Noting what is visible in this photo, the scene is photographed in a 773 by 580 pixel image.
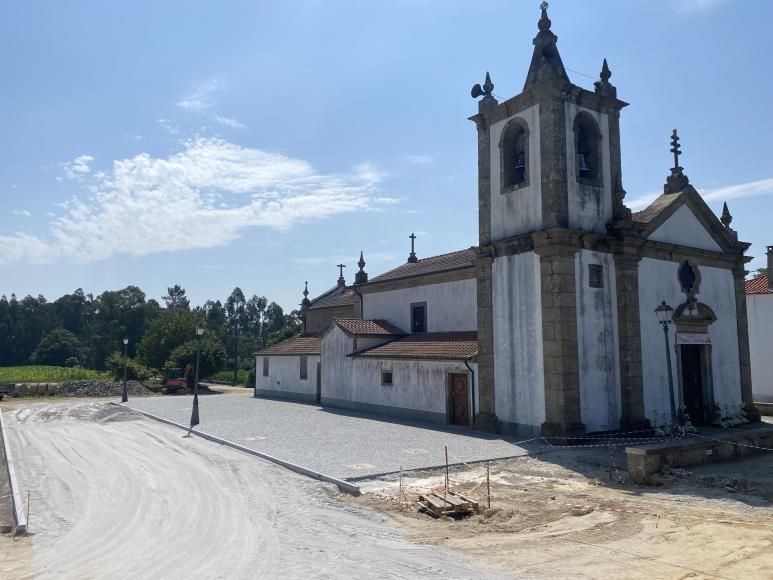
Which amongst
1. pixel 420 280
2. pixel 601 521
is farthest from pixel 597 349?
pixel 420 280

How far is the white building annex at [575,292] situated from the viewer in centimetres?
1800

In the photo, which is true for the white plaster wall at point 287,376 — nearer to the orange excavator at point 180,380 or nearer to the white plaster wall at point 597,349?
the orange excavator at point 180,380

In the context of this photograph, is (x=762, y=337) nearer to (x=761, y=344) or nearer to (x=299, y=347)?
(x=761, y=344)

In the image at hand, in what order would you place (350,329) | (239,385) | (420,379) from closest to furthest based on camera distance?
1. (420,379)
2. (350,329)
3. (239,385)

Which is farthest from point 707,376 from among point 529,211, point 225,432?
point 225,432

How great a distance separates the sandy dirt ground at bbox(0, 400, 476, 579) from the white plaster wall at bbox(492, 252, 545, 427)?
8.27 meters

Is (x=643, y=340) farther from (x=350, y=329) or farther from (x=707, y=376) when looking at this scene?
(x=350, y=329)

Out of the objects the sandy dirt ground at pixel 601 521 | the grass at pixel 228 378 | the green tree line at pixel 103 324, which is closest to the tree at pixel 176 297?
the green tree line at pixel 103 324

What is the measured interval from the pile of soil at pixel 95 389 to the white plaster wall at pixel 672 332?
3490 cm

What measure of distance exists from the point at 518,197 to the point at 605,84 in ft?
17.6

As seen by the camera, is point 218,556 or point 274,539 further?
point 274,539

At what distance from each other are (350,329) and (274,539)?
65.0 feet

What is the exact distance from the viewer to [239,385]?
55062mm

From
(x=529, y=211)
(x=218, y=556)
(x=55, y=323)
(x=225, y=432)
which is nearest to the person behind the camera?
(x=218, y=556)
